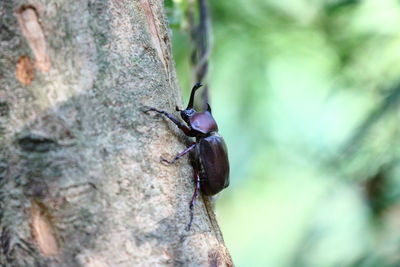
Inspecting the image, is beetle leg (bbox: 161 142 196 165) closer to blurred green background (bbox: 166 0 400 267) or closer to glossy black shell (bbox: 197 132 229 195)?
glossy black shell (bbox: 197 132 229 195)

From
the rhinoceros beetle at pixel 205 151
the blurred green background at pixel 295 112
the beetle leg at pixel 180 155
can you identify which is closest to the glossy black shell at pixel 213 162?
the rhinoceros beetle at pixel 205 151

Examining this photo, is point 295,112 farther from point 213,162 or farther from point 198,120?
point 213,162

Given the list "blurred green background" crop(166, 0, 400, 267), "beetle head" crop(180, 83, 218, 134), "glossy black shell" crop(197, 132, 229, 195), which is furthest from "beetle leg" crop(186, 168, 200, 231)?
"blurred green background" crop(166, 0, 400, 267)

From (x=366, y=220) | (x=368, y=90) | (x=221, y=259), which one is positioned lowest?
(x=221, y=259)

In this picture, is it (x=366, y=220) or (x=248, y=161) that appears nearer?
(x=366, y=220)

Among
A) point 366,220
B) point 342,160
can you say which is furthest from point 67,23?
point 366,220

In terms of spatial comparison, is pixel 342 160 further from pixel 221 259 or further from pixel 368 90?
pixel 221 259
